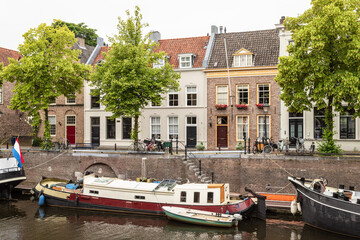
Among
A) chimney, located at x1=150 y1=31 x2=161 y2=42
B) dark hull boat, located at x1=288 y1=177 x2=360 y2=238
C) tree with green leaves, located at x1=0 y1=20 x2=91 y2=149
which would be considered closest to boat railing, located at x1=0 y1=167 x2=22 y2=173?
tree with green leaves, located at x1=0 y1=20 x2=91 y2=149

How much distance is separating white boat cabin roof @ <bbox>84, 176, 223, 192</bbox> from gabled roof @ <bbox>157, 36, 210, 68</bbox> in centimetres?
1344

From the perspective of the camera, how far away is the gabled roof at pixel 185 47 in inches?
1240

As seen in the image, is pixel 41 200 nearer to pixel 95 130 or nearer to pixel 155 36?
pixel 95 130

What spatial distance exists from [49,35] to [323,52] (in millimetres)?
20736

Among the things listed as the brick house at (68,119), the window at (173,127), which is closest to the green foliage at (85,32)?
the brick house at (68,119)

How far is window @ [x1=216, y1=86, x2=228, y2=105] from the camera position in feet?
96.9

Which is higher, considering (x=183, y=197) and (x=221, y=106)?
(x=221, y=106)

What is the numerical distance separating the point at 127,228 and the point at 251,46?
19264 mm

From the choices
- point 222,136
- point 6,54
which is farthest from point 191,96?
point 6,54

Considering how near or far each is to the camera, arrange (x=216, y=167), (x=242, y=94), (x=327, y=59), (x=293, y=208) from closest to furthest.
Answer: (x=293, y=208) < (x=327, y=59) < (x=216, y=167) < (x=242, y=94)

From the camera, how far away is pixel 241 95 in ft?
95.7

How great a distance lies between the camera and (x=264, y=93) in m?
28.5

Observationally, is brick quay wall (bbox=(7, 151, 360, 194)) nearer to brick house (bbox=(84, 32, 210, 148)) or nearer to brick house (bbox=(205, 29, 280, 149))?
brick house (bbox=(84, 32, 210, 148))

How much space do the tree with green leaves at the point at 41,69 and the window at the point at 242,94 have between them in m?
12.8
